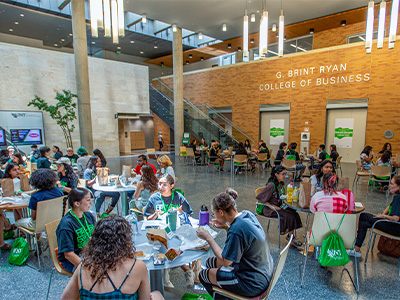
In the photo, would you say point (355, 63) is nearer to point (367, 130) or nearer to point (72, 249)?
point (367, 130)

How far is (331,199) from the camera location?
3027mm

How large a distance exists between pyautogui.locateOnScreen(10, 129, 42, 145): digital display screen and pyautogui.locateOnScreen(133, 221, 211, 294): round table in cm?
1071

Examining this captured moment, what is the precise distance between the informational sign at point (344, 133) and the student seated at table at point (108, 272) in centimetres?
1214

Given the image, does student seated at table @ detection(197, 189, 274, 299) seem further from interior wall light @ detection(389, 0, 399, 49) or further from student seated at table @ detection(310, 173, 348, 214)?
interior wall light @ detection(389, 0, 399, 49)

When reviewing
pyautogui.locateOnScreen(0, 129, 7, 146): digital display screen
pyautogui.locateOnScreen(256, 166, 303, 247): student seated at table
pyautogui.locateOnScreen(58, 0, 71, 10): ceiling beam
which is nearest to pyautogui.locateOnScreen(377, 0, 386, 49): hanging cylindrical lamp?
pyautogui.locateOnScreen(256, 166, 303, 247): student seated at table

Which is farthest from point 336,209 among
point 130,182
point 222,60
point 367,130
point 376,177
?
point 222,60

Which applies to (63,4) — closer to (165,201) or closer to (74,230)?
(165,201)

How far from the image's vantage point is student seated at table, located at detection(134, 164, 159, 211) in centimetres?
402

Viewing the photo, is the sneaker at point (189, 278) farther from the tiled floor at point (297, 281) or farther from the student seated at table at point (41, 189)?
the student seated at table at point (41, 189)

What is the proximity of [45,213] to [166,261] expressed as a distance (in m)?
2.20

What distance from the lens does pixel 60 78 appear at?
1159 centimetres

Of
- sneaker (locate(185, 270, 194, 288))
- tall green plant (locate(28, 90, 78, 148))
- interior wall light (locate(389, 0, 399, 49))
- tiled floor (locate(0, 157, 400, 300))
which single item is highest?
interior wall light (locate(389, 0, 399, 49))

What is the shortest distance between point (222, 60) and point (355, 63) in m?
10.4

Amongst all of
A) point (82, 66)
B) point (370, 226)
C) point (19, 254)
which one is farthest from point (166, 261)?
point (82, 66)
